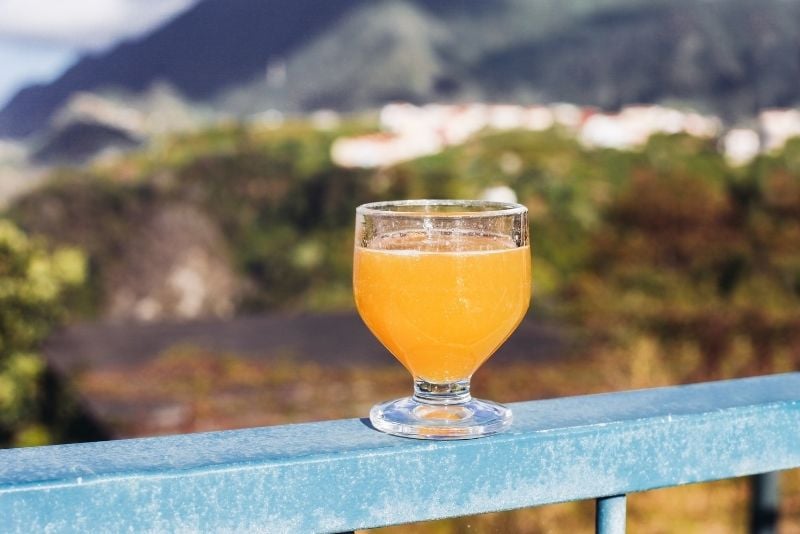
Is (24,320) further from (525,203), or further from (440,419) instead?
(440,419)

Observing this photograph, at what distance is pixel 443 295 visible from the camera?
3.10 ft

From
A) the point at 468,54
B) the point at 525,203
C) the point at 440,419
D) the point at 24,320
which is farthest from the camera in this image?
the point at 468,54

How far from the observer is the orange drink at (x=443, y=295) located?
941 mm

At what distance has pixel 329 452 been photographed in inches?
29.5

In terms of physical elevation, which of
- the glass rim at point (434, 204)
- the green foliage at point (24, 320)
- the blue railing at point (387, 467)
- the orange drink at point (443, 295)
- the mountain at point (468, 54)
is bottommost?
the green foliage at point (24, 320)

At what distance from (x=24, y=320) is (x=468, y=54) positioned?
3.51 metres

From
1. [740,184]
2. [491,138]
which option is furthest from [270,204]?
[740,184]

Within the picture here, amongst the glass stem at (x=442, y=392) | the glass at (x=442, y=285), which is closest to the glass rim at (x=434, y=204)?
the glass at (x=442, y=285)

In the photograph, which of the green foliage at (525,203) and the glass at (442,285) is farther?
the green foliage at (525,203)

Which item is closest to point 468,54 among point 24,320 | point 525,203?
point 525,203

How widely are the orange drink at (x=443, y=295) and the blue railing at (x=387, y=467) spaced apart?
89 millimetres

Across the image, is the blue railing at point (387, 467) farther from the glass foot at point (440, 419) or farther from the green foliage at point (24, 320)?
the green foliage at point (24, 320)

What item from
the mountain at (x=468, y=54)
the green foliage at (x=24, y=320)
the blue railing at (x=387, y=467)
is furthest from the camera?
the mountain at (x=468, y=54)

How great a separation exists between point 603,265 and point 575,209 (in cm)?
37
